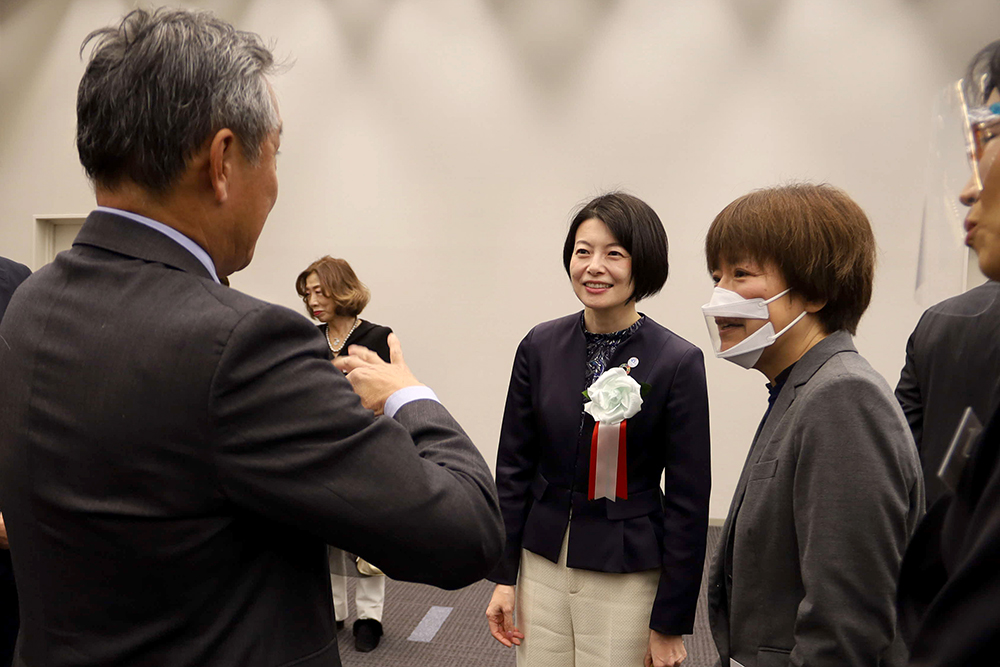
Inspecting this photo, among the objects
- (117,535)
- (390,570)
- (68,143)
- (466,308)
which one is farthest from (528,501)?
(68,143)

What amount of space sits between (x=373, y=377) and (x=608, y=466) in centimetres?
83

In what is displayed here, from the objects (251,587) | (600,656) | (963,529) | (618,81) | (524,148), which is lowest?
(600,656)

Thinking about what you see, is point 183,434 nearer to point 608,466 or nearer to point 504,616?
point 608,466

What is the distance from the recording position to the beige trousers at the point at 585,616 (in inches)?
61.3

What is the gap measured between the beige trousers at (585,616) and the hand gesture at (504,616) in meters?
0.06

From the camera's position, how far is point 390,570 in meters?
0.76

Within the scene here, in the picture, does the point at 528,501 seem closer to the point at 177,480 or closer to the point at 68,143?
the point at 177,480

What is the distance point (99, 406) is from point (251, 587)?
0.26 m

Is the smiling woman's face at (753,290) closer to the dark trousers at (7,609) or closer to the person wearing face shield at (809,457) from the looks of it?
the person wearing face shield at (809,457)

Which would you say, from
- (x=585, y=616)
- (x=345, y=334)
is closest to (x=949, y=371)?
(x=585, y=616)

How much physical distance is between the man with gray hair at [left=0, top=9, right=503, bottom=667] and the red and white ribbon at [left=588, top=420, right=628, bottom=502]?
31.3 inches

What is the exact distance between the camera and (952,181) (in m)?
0.65

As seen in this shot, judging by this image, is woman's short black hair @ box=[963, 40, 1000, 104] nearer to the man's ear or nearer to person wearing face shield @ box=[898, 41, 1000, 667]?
person wearing face shield @ box=[898, 41, 1000, 667]

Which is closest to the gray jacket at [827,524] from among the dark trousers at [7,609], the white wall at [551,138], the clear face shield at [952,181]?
the clear face shield at [952,181]
